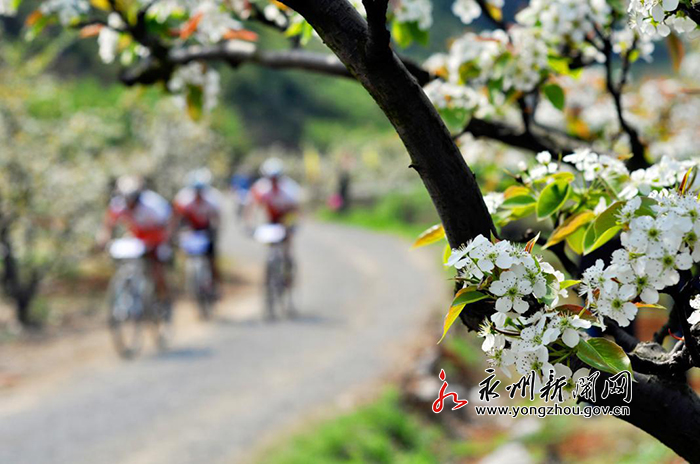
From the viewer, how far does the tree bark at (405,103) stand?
1210mm

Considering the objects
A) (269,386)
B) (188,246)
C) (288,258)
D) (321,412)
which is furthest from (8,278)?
(321,412)

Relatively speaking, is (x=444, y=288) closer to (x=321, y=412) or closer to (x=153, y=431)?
(x=321, y=412)

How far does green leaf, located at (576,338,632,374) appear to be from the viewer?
3.88ft

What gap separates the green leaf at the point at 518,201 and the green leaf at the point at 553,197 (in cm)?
7

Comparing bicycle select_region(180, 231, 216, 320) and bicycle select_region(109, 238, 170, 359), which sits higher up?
bicycle select_region(109, 238, 170, 359)

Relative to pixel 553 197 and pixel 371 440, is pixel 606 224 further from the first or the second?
pixel 371 440

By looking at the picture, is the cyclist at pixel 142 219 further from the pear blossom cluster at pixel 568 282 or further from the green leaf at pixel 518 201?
the pear blossom cluster at pixel 568 282

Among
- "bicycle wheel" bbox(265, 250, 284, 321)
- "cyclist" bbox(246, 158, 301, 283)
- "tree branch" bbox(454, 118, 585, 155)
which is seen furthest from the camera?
"bicycle wheel" bbox(265, 250, 284, 321)

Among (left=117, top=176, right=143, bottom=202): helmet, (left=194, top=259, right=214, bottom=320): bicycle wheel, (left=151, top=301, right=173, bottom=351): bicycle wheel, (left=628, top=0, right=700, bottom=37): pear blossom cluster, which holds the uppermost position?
(left=628, top=0, right=700, bottom=37): pear blossom cluster

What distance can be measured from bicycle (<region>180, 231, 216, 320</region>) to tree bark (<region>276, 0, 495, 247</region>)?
841 centimetres

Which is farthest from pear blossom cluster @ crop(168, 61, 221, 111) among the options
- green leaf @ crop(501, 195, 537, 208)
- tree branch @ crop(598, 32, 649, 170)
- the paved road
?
the paved road

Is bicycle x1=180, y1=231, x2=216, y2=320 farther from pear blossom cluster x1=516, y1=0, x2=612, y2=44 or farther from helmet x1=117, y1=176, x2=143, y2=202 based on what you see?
pear blossom cluster x1=516, y1=0, x2=612, y2=44

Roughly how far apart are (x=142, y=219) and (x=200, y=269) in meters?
1.91

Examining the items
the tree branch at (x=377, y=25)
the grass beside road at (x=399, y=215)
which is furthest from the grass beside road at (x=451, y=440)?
the grass beside road at (x=399, y=215)
